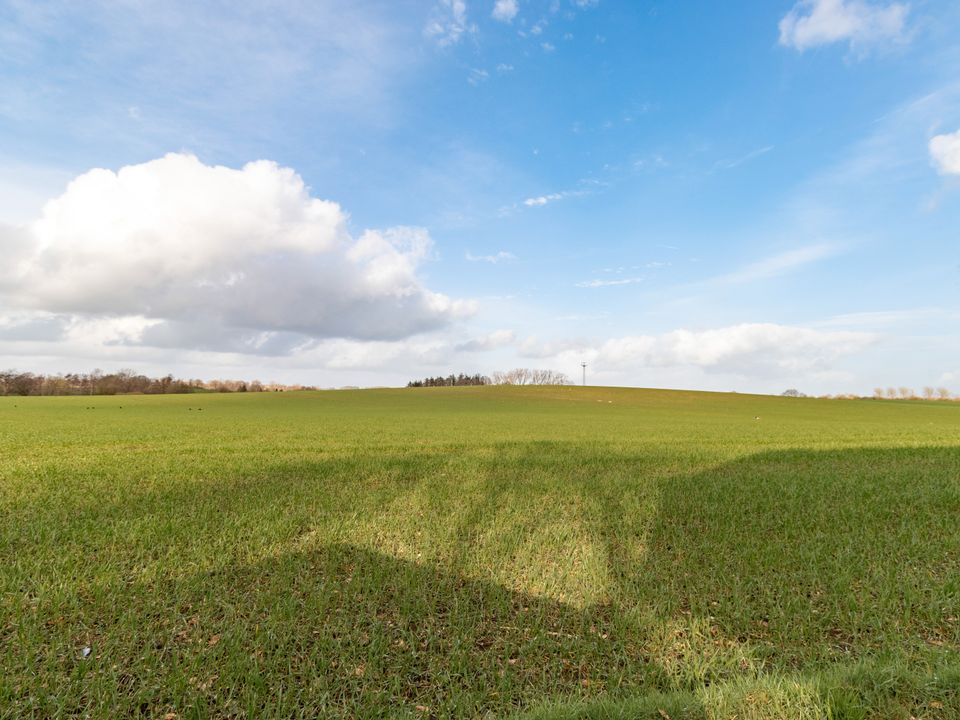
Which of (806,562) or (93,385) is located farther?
(93,385)

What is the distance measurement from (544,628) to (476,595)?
1.05 metres

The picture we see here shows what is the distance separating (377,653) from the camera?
5090mm

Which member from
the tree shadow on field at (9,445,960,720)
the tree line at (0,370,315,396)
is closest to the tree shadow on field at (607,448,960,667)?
the tree shadow on field at (9,445,960,720)

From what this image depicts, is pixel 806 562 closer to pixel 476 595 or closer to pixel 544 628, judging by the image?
pixel 544 628

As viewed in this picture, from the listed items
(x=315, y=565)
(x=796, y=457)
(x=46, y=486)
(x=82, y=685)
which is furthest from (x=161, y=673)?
(x=796, y=457)

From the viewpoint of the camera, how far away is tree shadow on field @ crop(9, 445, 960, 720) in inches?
174

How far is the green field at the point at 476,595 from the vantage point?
4.48 metres

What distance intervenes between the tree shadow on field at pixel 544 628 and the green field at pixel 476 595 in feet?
0.10

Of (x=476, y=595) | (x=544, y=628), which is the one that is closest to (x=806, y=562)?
(x=544, y=628)

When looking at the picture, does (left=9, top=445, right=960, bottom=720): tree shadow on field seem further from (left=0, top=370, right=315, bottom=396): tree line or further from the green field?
(left=0, top=370, right=315, bottom=396): tree line

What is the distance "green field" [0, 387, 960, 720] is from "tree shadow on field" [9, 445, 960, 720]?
0.10 feet

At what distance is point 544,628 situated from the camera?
5641 mm

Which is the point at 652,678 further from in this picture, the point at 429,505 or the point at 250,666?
the point at 429,505

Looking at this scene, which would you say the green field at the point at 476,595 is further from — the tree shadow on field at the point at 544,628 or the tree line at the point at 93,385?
the tree line at the point at 93,385
